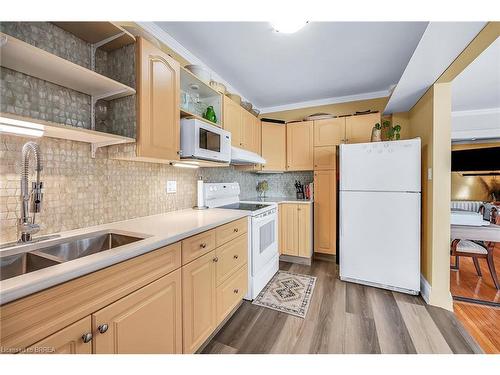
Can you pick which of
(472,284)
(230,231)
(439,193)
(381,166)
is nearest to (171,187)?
(230,231)

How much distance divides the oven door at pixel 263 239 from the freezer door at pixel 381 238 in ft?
2.60

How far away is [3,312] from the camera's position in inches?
22.7

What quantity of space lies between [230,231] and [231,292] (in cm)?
50

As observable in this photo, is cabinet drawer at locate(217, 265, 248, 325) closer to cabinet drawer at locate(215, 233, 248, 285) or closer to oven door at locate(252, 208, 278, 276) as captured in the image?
cabinet drawer at locate(215, 233, 248, 285)

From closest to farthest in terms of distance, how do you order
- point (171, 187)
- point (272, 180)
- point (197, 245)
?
point (197, 245)
point (171, 187)
point (272, 180)

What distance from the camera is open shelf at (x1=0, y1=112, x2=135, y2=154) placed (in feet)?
2.84

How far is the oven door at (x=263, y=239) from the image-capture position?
2117mm

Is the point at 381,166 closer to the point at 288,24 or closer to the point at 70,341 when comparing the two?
the point at 288,24

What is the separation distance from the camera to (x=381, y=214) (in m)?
2.29

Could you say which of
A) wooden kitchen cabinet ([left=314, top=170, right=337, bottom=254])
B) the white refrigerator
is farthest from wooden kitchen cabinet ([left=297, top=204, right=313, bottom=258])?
the white refrigerator

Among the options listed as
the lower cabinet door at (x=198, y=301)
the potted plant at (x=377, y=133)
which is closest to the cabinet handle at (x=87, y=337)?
the lower cabinet door at (x=198, y=301)
